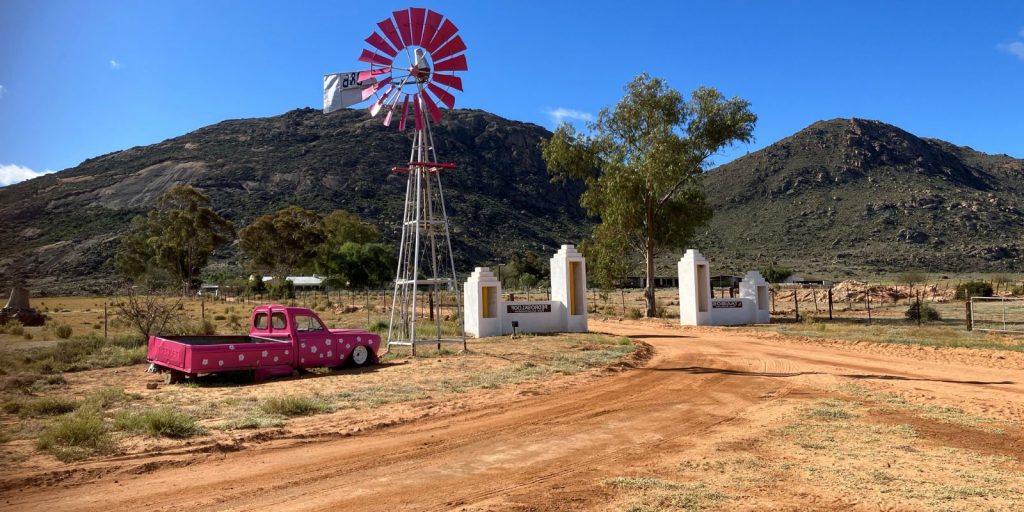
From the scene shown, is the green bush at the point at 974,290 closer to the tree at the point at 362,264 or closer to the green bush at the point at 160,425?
the green bush at the point at 160,425

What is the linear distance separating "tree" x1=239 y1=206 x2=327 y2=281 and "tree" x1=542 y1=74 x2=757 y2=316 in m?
42.9

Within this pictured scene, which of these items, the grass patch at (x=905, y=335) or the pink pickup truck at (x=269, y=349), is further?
the grass patch at (x=905, y=335)

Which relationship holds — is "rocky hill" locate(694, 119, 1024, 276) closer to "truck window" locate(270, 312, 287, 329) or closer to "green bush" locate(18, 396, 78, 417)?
"truck window" locate(270, 312, 287, 329)

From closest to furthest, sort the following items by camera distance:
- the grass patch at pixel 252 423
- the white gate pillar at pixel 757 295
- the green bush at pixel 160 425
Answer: the green bush at pixel 160 425, the grass patch at pixel 252 423, the white gate pillar at pixel 757 295

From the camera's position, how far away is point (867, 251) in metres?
80.7

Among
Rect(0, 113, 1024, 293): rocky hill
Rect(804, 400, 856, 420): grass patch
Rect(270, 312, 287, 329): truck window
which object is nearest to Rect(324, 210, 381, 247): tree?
Rect(0, 113, 1024, 293): rocky hill

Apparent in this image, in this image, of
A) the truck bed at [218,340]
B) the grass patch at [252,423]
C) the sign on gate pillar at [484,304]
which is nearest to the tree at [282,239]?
the sign on gate pillar at [484,304]

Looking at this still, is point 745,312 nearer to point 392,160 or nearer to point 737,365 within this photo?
point 737,365

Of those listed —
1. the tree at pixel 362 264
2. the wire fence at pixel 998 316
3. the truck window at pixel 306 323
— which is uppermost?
the tree at pixel 362 264

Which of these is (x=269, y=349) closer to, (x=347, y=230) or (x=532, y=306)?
(x=532, y=306)

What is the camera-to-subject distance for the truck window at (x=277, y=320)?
16.2 meters

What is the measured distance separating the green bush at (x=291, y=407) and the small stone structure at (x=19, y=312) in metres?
30.1

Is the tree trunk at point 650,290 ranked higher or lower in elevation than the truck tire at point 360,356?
higher

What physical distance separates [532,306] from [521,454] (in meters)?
20.1
